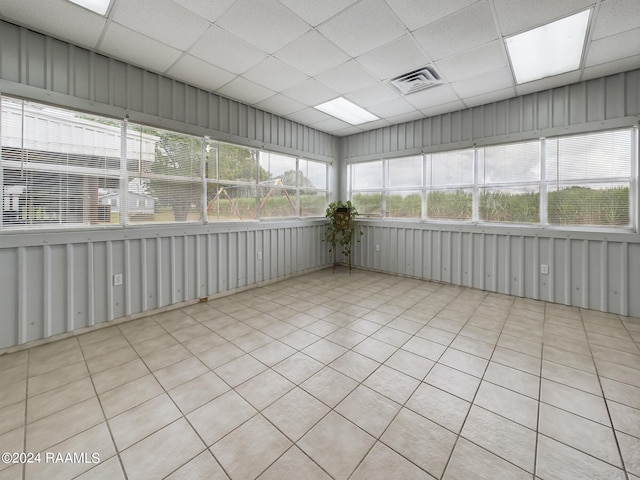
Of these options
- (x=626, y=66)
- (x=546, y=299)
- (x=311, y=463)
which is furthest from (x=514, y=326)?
(x=626, y=66)

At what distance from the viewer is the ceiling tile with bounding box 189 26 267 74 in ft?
9.27

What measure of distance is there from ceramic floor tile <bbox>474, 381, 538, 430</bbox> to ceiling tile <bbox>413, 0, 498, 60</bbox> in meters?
3.17

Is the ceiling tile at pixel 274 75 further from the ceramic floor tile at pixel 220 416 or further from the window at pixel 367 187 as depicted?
the ceramic floor tile at pixel 220 416

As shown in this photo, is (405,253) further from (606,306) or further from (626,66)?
(626,66)

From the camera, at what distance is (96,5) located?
2.39 m

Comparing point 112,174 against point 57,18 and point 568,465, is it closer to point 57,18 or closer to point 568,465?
point 57,18

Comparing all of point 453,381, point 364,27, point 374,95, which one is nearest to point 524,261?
point 453,381

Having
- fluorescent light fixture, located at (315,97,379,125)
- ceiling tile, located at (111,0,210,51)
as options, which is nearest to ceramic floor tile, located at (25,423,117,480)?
ceiling tile, located at (111,0,210,51)

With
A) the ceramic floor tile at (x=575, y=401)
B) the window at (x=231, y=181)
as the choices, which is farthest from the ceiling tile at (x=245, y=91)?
the ceramic floor tile at (x=575, y=401)

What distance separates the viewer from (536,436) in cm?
164

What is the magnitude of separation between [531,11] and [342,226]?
13.4 ft

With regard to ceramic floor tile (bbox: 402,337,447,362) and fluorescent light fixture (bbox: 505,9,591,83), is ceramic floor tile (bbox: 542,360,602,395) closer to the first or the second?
ceramic floor tile (bbox: 402,337,447,362)

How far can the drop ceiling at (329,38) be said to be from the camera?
2.41m

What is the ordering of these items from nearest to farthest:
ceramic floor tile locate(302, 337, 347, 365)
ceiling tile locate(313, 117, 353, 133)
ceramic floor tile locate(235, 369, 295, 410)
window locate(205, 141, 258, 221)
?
ceramic floor tile locate(235, 369, 295, 410) < ceramic floor tile locate(302, 337, 347, 365) < window locate(205, 141, 258, 221) < ceiling tile locate(313, 117, 353, 133)
